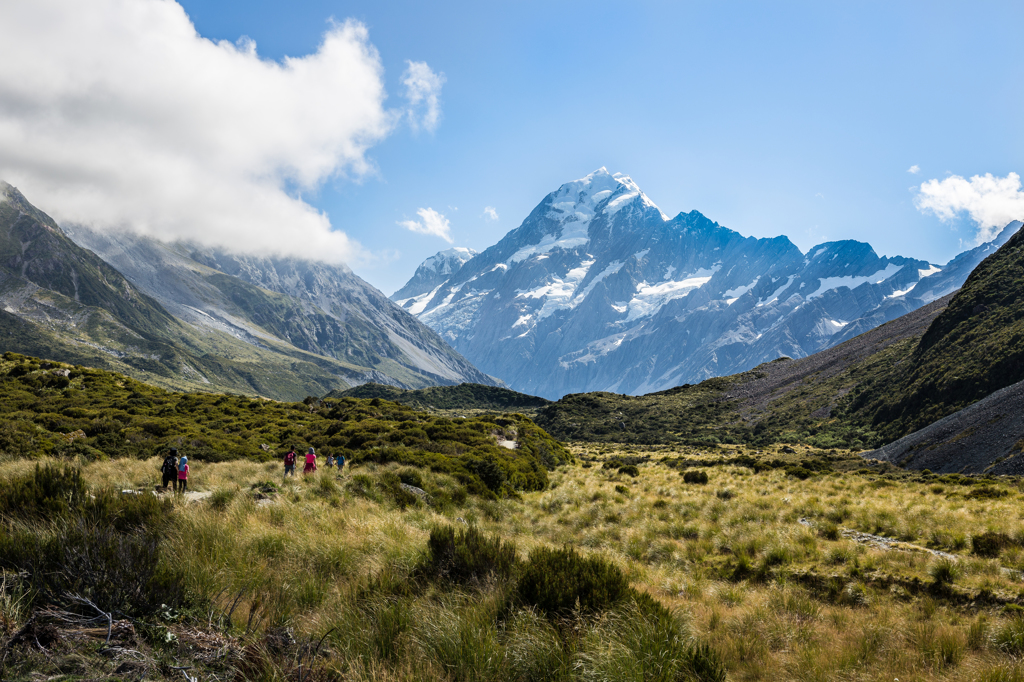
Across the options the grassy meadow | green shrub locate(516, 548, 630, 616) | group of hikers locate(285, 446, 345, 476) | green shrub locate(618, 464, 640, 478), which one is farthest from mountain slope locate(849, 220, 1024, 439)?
green shrub locate(516, 548, 630, 616)

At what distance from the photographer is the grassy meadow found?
422 cm

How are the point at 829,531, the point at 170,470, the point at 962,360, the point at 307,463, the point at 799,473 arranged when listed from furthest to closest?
the point at 962,360 < the point at 799,473 < the point at 307,463 < the point at 170,470 < the point at 829,531

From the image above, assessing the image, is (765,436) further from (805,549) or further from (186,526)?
(186,526)

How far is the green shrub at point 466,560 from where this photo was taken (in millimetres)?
6441

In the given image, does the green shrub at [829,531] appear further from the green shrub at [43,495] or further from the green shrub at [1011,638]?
the green shrub at [43,495]

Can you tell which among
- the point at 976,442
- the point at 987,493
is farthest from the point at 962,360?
the point at 987,493

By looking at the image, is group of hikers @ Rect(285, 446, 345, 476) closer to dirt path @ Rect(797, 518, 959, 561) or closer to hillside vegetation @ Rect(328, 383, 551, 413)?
dirt path @ Rect(797, 518, 959, 561)

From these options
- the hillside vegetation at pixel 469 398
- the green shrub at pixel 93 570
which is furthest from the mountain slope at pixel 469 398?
the green shrub at pixel 93 570

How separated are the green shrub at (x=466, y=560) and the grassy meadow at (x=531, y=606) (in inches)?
1.4

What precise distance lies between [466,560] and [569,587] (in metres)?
1.62

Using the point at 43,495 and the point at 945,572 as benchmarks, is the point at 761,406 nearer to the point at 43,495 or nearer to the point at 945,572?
the point at 945,572

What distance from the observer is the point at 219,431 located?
28.1 metres

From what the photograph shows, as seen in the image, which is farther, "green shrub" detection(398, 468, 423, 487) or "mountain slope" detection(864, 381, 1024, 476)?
"mountain slope" detection(864, 381, 1024, 476)

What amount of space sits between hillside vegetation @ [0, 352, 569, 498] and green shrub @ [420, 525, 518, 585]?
41.2 ft
